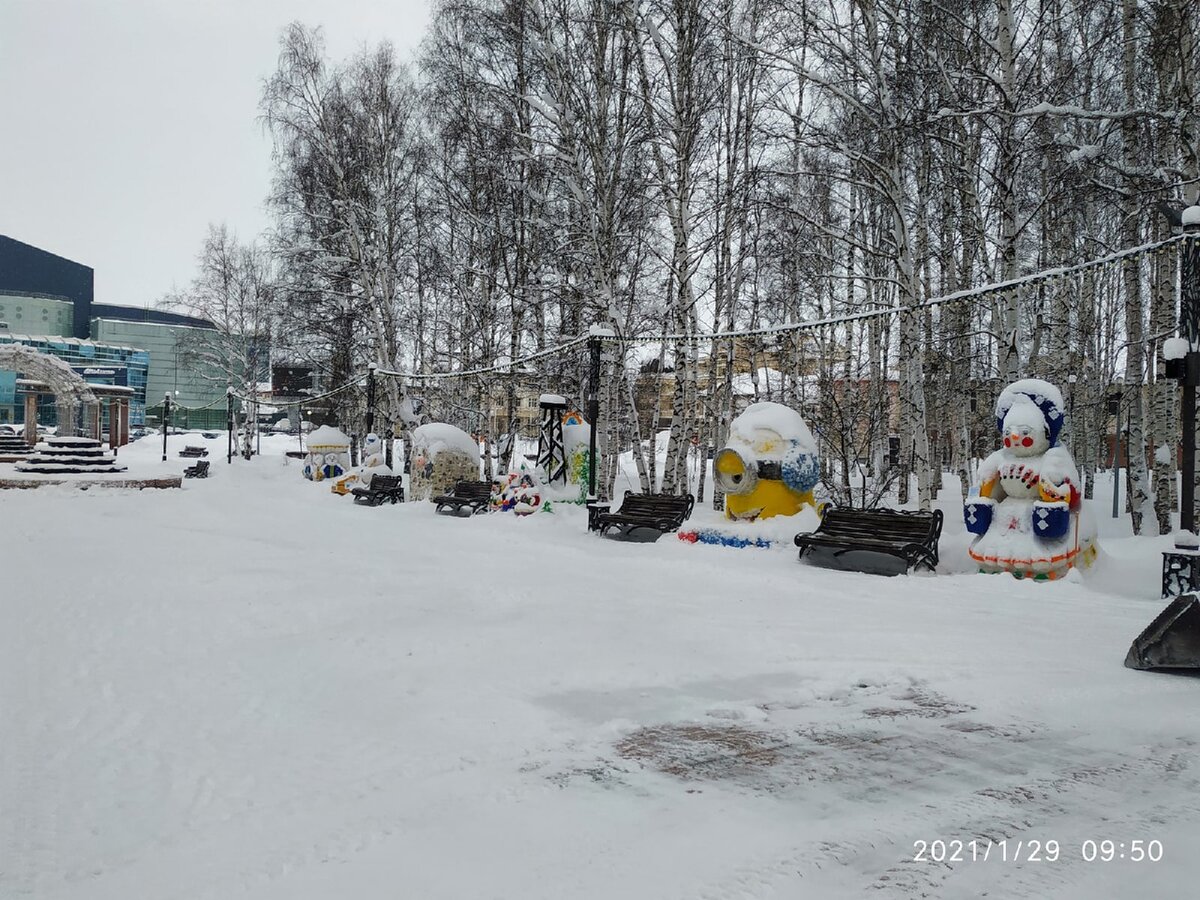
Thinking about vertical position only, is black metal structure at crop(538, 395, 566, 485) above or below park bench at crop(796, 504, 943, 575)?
above

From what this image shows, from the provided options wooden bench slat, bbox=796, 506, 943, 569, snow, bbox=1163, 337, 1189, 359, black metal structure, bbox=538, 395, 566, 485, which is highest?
snow, bbox=1163, 337, 1189, 359

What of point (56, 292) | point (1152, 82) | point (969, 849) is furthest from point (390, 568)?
point (56, 292)

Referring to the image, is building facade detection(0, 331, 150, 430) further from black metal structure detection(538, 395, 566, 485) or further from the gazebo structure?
black metal structure detection(538, 395, 566, 485)

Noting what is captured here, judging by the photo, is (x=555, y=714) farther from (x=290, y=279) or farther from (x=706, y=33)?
(x=290, y=279)

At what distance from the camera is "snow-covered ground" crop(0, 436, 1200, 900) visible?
2.72 meters

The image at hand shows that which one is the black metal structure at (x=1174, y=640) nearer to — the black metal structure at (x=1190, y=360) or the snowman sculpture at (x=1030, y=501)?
the black metal structure at (x=1190, y=360)

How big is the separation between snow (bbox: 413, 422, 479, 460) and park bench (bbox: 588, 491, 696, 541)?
6573 millimetres

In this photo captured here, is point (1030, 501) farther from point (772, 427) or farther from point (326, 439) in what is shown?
point (326, 439)

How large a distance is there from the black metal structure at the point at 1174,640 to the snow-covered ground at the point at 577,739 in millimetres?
219

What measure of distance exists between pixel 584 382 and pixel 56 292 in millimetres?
91612

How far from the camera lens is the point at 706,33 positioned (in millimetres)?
13492
